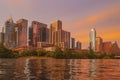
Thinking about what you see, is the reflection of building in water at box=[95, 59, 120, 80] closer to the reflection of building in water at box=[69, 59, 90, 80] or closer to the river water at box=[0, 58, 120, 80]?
the river water at box=[0, 58, 120, 80]

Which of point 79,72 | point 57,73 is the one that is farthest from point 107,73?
point 57,73

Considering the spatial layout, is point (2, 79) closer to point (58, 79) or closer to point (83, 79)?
point (58, 79)

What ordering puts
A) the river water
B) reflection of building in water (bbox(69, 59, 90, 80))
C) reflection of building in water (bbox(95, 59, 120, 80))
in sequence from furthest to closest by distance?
reflection of building in water (bbox(95, 59, 120, 80)), reflection of building in water (bbox(69, 59, 90, 80)), the river water

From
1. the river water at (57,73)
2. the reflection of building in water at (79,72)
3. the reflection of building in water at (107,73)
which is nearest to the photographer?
the river water at (57,73)

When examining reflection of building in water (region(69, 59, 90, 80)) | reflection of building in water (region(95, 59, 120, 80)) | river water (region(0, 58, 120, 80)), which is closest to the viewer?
river water (region(0, 58, 120, 80))

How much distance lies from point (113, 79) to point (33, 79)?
13.4 meters

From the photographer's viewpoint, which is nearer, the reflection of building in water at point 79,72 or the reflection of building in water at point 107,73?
the reflection of building in water at point 79,72

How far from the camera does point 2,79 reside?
42.8m

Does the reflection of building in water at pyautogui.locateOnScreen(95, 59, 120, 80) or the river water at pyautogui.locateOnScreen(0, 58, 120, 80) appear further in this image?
the reflection of building in water at pyautogui.locateOnScreen(95, 59, 120, 80)

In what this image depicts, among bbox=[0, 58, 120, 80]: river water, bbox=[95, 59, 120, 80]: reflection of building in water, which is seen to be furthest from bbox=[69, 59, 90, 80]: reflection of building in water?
bbox=[95, 59, 120, 80]: reflection of building in water

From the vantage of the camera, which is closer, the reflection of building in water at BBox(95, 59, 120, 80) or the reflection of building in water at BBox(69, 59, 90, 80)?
the reflection of building in water at BBox(69, 59, 90, 80)

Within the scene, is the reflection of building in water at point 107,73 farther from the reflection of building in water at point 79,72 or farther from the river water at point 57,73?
the reflection of building in water at point 79,72

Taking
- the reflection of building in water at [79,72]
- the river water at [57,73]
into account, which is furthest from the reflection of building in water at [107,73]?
the reflection of building in water at [79,72]

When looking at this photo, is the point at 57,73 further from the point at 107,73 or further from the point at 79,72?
the point at 107,73
